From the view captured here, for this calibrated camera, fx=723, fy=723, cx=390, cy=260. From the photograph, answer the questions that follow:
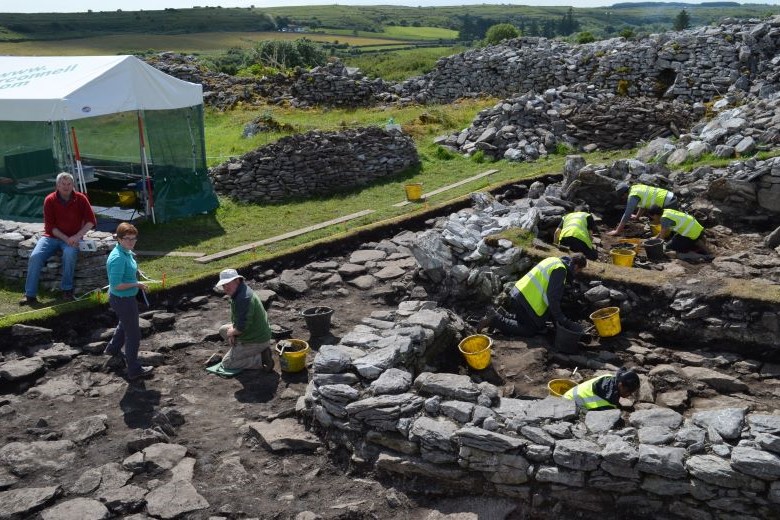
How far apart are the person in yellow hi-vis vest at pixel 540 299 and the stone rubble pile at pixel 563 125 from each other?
30.3 feet

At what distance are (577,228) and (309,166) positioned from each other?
23.9 ft

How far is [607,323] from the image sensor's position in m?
8.98

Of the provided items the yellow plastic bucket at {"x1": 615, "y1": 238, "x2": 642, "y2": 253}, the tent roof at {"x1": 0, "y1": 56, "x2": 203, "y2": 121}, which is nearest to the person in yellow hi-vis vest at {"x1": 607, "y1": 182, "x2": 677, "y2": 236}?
the yellow plastic bucket at {"x1": 615, "y1": 238, "x2": 642, "y2": 253}

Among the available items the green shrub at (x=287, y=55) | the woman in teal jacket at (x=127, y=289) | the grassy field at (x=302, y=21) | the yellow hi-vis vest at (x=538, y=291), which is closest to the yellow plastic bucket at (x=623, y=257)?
the yellow hi-vis vest at (x=538, y=291)

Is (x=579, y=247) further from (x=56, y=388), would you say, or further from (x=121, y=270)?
(x=56, y=388)

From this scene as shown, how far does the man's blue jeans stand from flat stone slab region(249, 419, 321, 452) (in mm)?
4591

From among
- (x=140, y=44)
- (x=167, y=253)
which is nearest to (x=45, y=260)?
(x=167, y=253)

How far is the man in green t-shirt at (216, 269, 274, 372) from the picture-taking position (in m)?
7.93

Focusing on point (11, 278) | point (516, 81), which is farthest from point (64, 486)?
point (516, 81)

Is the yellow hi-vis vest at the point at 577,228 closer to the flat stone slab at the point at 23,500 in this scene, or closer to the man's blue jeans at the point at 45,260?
the man's blue jeans at the point at 45,260

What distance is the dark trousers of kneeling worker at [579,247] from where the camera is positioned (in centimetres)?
1076

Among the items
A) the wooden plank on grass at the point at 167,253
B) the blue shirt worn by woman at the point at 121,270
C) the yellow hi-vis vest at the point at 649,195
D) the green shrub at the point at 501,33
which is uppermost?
the green shrub at the point at 501,33

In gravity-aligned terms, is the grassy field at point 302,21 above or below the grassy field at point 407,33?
above

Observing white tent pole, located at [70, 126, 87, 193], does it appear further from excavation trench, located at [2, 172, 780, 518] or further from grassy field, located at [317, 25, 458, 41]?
grassy field, located at [317, 25, 458, 41]
